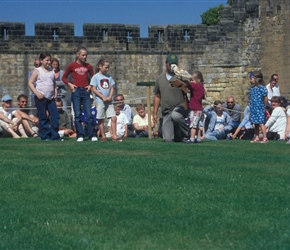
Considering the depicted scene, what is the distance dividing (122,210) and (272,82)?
14.0 metres

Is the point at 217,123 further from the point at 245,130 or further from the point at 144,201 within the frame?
the point at 144,201

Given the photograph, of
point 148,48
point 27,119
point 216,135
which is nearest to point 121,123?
point 216,135

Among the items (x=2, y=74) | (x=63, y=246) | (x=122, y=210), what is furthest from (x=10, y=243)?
(x=2, y=74)

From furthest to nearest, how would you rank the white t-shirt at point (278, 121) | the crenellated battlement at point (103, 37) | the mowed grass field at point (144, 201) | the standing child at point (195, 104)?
the crenellated battlement at point (103, 37) → the white t-shirt at point (278, 121) → the standing child at point (195, 104) → the mowed grass field at point (144, 201)

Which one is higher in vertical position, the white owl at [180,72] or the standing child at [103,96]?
the white owl at [180,72]

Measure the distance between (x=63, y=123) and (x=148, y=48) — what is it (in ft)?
43.2

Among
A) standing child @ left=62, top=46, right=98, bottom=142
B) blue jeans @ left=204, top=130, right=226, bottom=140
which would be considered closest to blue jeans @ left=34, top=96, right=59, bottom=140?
standing child @ left=62, top=46, right=98, bottom=142

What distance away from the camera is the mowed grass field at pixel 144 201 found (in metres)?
6.89

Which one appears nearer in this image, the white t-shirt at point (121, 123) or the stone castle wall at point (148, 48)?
the white t-shirt at point (121, 123)

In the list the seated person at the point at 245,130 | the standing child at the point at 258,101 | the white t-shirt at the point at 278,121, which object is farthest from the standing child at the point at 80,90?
the seated person at the point at 245,130

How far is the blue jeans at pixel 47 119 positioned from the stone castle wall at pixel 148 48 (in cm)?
1162

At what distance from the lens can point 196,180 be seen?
31.8 feet

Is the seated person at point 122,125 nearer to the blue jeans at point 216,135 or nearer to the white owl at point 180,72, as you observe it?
the blue jeans at point 216,135

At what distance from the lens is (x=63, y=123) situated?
21109mm
